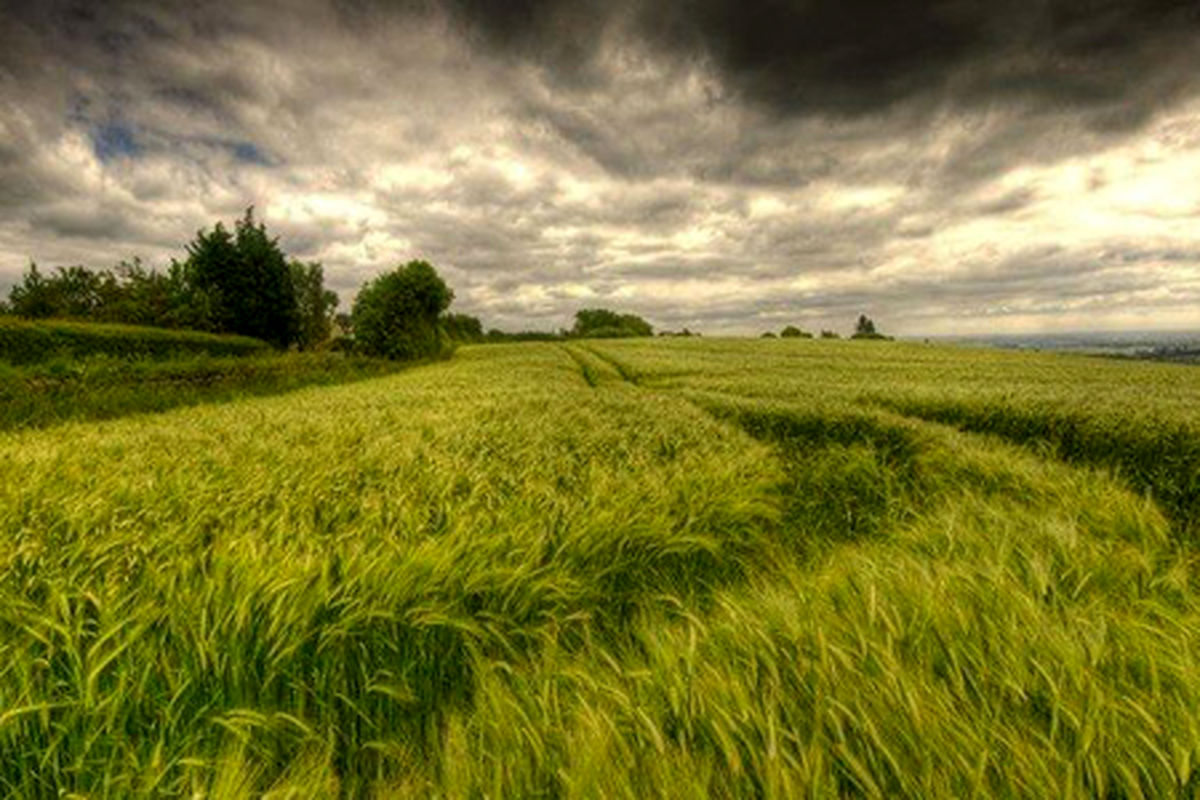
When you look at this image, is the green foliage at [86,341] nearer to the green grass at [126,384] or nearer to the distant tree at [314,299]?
the green grass at [126,384]

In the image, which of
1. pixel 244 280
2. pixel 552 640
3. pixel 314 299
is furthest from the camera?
pixel 314 299

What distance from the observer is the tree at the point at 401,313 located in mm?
47750

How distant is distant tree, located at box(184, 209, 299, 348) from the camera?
156ft

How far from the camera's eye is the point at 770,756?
1.42m

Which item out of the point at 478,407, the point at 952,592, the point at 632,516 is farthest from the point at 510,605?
the point at 478,407

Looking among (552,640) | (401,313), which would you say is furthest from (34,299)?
(552,640)

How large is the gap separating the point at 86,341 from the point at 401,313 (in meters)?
24.6

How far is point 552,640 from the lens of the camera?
97.7 inches

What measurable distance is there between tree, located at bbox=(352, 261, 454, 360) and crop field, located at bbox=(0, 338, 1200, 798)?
45.1m

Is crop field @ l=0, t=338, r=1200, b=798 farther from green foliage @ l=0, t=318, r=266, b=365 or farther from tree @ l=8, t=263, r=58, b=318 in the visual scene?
tree @ l=8, t=263, r=58, b=318

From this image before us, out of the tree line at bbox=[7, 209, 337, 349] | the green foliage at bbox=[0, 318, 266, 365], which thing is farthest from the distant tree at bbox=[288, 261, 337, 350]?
the green foliage at bbox=[0, 318, 266, 365]

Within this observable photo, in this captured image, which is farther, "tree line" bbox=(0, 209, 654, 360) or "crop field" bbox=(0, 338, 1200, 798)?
"tree line" bbox=(0, 209, 654, 360)

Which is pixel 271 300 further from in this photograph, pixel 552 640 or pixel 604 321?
pixel 604 321

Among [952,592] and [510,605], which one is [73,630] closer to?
[510,605]
